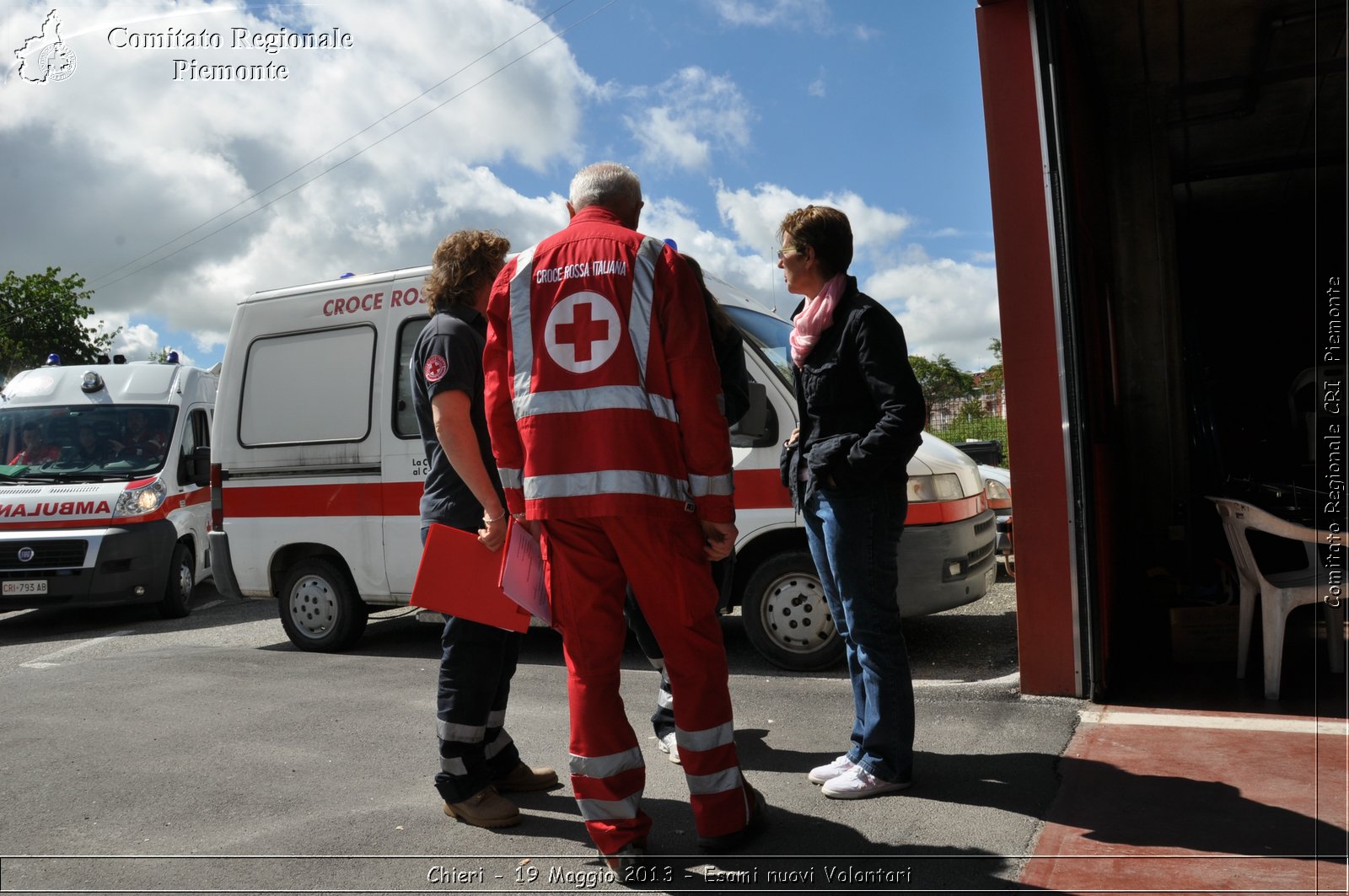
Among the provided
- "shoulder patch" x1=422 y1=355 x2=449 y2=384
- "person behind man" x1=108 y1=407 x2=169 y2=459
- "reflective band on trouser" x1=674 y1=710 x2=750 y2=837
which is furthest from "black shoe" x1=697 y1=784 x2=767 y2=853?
"person behind man" x1=108 y1=407 x2=169 y2=459

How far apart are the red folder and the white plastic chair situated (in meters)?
3.56

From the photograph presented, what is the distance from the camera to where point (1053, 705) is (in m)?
4.62

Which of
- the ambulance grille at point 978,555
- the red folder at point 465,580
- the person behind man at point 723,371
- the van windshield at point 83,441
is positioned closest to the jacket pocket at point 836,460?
the person behind man at point 723,371

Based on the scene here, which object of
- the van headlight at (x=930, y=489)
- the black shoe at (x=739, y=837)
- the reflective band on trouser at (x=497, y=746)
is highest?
the van headlight at (x=930, y=489)

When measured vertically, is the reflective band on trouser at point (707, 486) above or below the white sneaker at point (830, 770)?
above

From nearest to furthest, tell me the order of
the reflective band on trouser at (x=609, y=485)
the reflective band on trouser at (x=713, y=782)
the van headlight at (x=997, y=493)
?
the reflective band on trouser at (x=609, y=485)
the reflective band on trouser at (x=713, y=782)
the van headlight at (x=997, y=493)

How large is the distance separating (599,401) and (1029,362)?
8.78 feet

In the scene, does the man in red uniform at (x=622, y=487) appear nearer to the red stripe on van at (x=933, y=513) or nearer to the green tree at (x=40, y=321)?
the red stripe on van at (x=933, y=513)

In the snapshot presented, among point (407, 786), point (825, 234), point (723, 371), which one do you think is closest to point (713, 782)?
point (723, 371)

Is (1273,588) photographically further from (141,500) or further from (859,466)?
(141,500)

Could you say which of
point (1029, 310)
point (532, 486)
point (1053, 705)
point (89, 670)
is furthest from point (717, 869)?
point (89, 670)

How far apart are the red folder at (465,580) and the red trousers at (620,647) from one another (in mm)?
467

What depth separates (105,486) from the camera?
9508 millimetres

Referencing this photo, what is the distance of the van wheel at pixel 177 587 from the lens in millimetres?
9867
